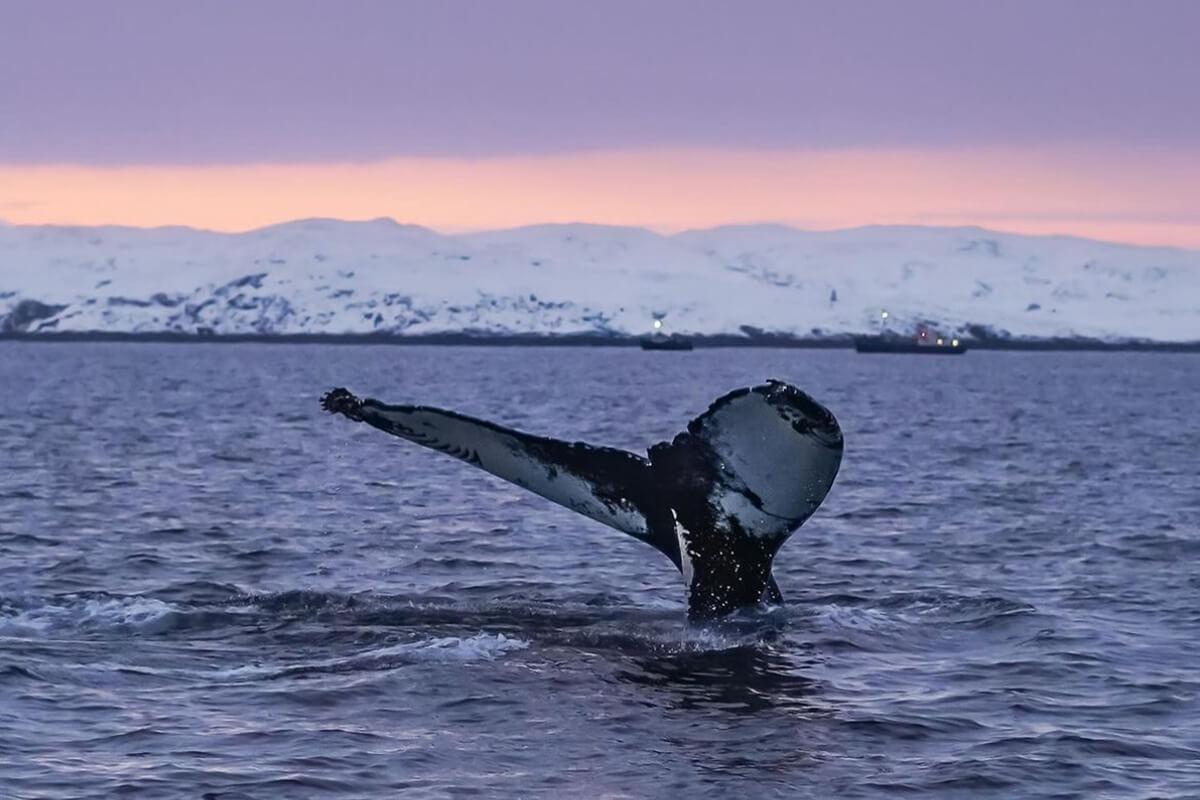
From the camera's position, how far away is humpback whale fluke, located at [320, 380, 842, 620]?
43.8ft

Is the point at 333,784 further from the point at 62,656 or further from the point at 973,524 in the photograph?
the point at 973,524

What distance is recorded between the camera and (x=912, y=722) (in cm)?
1369

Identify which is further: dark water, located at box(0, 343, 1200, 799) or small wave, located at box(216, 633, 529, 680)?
small wave, located at box(216, 633, 529, 680)

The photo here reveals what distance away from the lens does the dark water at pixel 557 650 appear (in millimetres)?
→ 12289

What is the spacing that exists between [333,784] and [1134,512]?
74.6 feet

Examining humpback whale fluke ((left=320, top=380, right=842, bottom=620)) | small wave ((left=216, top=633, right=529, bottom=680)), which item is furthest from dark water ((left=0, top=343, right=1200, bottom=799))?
humpback whale fluke ((left=320, top=380, right=842, bottom=620))

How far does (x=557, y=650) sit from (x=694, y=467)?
2.65m

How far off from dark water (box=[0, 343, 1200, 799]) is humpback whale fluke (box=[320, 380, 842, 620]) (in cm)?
120

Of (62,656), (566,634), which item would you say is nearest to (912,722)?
(566,634)

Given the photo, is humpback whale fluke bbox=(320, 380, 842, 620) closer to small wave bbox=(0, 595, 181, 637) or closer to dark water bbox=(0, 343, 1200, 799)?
dark water bbox=(0, 343, 1200, 799)

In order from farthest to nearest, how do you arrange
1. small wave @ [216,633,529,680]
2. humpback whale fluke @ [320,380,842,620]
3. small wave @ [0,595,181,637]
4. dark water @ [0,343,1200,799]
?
small wave @ [0,595,181,637] → small wave @ [216,633,529,680] → humpback whale fluke @ [320,380,842,620] → dark water @ [0,343,1200,799]

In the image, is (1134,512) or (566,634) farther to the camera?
(1134,512)

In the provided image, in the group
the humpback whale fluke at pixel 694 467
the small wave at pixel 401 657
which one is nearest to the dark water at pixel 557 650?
the small wave at pixel 401 657

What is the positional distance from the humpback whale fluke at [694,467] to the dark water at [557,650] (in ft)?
3.94
